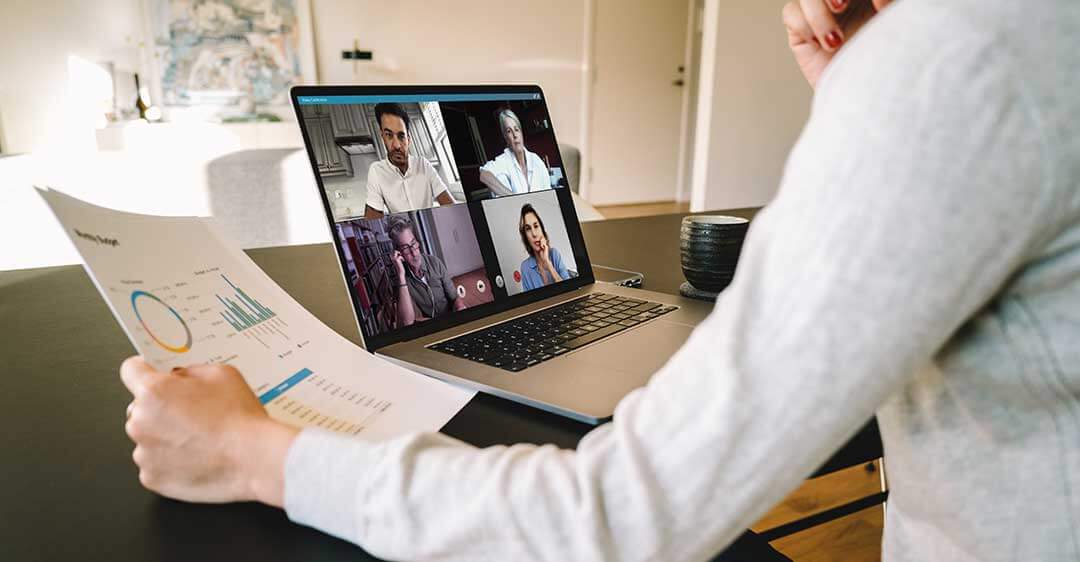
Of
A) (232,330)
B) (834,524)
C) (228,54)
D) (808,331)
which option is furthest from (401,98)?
(228,54)

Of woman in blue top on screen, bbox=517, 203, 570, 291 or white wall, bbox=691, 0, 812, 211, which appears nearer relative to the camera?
woman in blue top on screen, bbox=517, 203, 570, 291

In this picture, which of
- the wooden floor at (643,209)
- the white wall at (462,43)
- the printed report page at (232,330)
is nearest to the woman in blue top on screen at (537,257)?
the printed report page at (232,330)

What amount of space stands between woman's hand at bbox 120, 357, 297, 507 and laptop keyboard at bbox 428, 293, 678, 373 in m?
0.23

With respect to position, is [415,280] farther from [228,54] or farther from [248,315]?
[228,54]

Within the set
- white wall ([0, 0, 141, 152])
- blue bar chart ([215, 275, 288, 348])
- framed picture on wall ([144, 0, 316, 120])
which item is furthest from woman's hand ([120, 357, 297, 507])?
white wall ([0, 0, 141, 152])

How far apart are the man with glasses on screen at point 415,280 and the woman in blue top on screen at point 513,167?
141 millimetres

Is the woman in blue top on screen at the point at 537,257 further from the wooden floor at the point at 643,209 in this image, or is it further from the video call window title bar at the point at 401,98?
the wooden floor at the point at 643,209

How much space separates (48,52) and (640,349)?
16.7ft

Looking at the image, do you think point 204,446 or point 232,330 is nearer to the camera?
point 204,446

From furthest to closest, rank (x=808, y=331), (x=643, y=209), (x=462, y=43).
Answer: (x=643, y=209) < (x=462, y=43) < (x=808, y=331)

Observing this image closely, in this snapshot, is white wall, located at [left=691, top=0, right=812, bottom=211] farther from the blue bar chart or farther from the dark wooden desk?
the blue bar chart

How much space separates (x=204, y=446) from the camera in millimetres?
417

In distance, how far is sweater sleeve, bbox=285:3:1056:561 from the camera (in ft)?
0.97

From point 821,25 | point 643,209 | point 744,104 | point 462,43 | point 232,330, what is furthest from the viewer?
point 643,209
